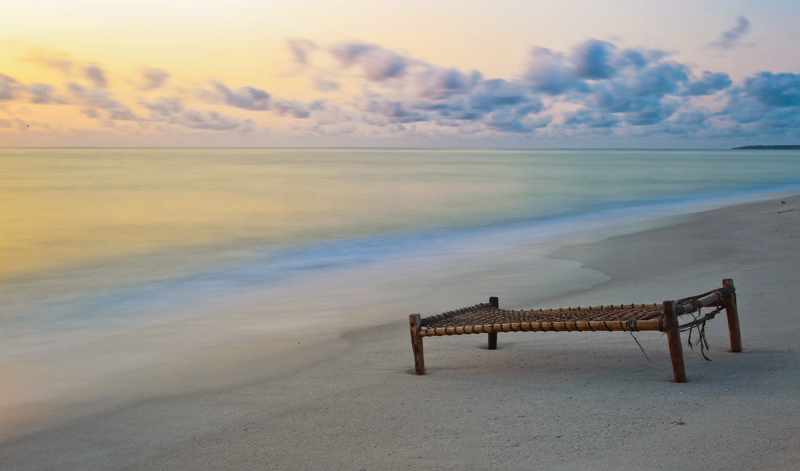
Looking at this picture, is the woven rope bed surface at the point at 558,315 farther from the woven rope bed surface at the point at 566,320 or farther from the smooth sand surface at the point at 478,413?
the smooth sand surface at the point at 478,413

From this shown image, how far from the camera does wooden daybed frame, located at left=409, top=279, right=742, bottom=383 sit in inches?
151

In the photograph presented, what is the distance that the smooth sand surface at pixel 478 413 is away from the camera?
306 centimetres

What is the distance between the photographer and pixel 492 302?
5.62m

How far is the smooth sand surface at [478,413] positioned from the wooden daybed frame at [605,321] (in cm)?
23

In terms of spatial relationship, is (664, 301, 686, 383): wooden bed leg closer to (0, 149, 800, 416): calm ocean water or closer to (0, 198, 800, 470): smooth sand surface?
(0, 198, 800, 470): smooth sand surface

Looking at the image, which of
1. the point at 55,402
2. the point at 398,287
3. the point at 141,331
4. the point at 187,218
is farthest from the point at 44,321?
the point at 187,218

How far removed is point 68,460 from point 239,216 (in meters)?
18.8

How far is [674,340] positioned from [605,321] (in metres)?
0.43

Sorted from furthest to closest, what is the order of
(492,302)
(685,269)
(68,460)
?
(685,269) < (492,302) < (68,460)

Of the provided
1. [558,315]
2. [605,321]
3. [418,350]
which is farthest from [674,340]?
[418,350]

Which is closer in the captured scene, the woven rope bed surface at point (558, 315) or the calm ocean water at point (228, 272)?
the woven rope bed surface at point (558, 315)

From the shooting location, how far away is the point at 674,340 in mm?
3789

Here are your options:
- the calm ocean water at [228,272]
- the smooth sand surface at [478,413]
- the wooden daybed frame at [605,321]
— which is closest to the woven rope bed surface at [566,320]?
the wooden daybed frame at [605,321]

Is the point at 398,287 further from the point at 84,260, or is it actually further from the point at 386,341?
the point at 84,260
